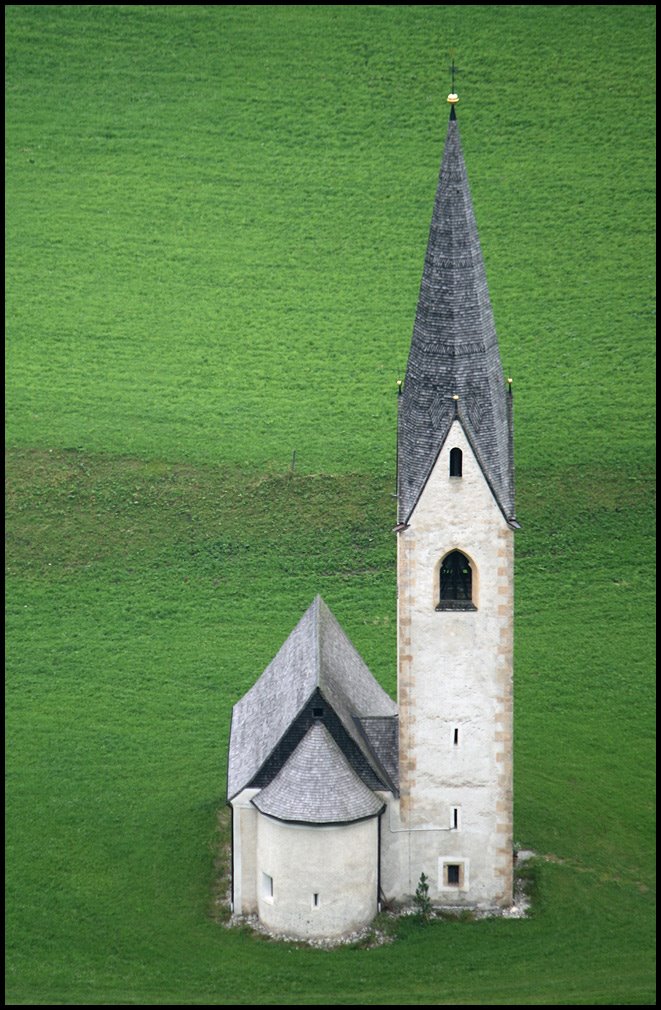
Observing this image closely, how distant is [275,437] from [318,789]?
31.6 metres

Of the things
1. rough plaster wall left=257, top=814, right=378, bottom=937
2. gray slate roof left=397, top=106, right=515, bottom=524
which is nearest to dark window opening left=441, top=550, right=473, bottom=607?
gray slate roof left=397, top=106, right=515, bottom=524

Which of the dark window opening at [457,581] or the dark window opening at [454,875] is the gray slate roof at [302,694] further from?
the dark window opening at [457,581]

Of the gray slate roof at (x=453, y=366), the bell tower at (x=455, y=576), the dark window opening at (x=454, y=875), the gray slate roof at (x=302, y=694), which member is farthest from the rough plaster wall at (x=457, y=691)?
the gray slate roof at (x=302, y=694)

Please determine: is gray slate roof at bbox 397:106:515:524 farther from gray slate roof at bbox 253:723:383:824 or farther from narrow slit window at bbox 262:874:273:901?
narrow slit window at bbox 262:874:273:901

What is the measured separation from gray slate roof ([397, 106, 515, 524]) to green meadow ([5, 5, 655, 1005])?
41.5 ft

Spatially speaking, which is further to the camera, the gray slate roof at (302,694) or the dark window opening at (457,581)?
the gray slate roof at (302,694)

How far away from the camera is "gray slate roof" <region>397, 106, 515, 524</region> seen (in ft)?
195

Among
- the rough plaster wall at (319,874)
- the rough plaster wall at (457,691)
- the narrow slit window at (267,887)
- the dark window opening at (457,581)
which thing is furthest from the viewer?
the narrow slit window at (267,887)

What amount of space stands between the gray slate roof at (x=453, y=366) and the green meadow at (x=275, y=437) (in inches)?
498

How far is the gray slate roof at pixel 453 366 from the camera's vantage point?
195 ft

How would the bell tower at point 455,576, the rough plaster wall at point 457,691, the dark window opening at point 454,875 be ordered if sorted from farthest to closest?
the dark window opening at point 454,875 < the rough plaster wall at point 457,691 < the bell tower at point 455,576

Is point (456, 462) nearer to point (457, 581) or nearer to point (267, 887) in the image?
point (457, 581)

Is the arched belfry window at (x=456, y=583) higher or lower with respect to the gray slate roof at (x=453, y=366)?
lower

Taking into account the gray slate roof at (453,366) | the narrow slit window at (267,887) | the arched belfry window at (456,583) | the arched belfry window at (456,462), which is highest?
the gray slate roof at (453,366)
